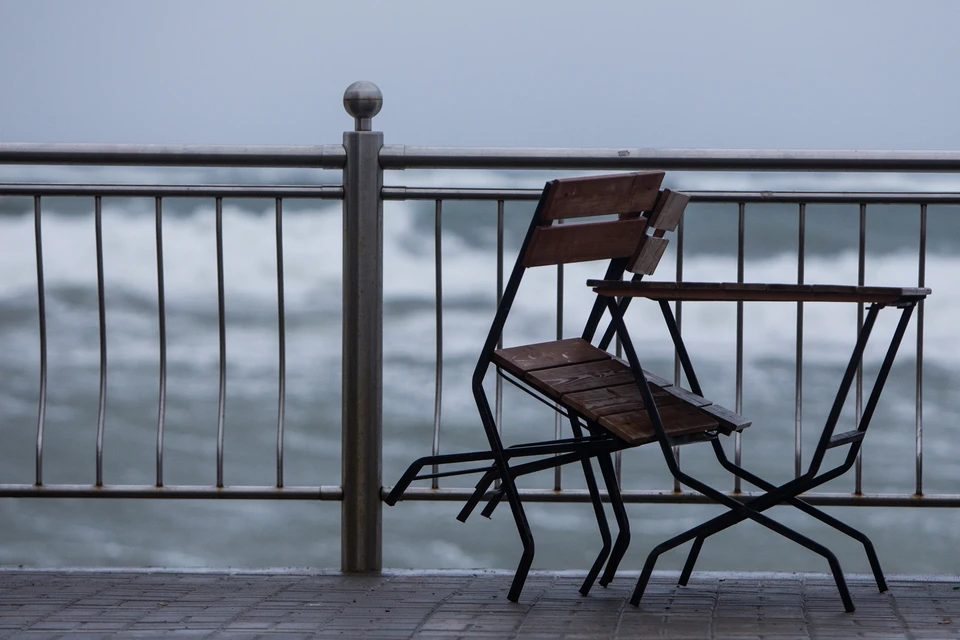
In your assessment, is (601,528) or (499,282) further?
(499,282)

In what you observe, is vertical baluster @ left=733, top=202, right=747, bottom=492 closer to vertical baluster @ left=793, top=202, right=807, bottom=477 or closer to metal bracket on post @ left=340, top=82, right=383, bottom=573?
vertical baluster @ left=793, top=202, right=807, bottom=477

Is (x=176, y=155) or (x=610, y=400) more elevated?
(x=176, y=155)

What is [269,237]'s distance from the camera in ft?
62.6

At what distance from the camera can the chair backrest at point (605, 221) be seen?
3111 millimetres

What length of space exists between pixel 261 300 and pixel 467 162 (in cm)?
1557

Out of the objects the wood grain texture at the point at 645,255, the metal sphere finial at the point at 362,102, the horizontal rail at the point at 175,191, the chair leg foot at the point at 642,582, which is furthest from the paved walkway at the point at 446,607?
the metal sphere finial at the point at 362,102

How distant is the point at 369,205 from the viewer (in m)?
3.73

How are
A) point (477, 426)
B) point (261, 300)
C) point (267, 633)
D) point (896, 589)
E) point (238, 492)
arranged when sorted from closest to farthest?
1. point (267, 633)
2. point (896, 589)
3. point (238, 492)
4. point (477, 426)
5. point (261, 300)

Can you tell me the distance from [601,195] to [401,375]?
13.5 m

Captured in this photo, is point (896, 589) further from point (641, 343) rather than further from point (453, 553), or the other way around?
point (641, 343)

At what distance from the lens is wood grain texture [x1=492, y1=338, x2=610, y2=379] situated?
10.8 ft

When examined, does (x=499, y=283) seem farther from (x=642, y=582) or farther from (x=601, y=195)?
(x=642, y=582)

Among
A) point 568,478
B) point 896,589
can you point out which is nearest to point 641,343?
point 568,478

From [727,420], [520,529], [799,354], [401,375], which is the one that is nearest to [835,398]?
[727,420]
